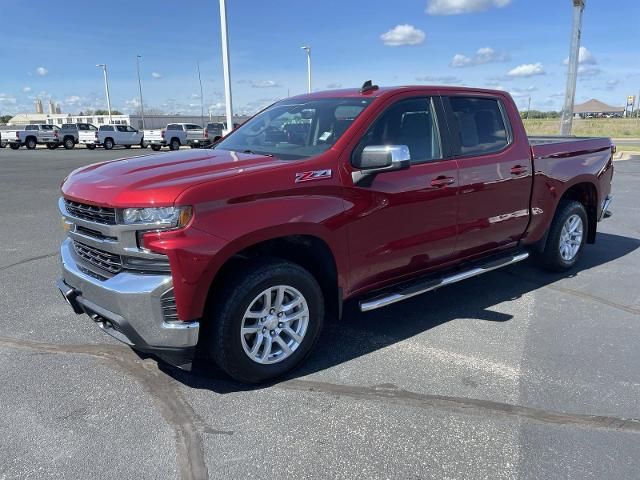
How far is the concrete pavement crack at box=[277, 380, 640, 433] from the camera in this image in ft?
10.2

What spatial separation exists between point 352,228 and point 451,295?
2032 mm

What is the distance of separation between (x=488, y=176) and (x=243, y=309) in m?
2.55

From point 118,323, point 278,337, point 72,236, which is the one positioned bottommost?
point 278,337

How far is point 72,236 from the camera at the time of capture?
144 inches

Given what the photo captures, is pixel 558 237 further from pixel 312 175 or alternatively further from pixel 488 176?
pixel 312 175

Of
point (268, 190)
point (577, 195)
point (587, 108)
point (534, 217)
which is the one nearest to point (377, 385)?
point (268, 190)

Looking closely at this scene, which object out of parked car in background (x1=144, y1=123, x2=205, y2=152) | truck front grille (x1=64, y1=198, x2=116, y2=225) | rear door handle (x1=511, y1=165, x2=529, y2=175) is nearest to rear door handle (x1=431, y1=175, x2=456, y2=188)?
rear door handle (x1=511, y1=165, x2=529, y2=175)

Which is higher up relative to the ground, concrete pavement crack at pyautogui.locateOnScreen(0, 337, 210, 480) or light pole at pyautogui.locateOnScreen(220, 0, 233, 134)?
light pole at pyautogui.locateOnScreen(220, 0, 233, 134)

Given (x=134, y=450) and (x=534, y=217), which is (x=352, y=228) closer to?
(x=134, y=450)

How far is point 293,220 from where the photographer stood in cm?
334

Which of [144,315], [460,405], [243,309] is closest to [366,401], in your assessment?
[460,405]

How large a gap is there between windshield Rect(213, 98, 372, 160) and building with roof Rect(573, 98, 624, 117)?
14228cm

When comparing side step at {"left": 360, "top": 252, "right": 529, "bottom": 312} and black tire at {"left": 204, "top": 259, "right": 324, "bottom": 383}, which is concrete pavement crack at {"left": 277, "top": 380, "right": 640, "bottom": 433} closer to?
black tire at {"left": 204, "top": 259, "right": 324, "bottom": 383}

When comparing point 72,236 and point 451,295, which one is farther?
point 451,295
